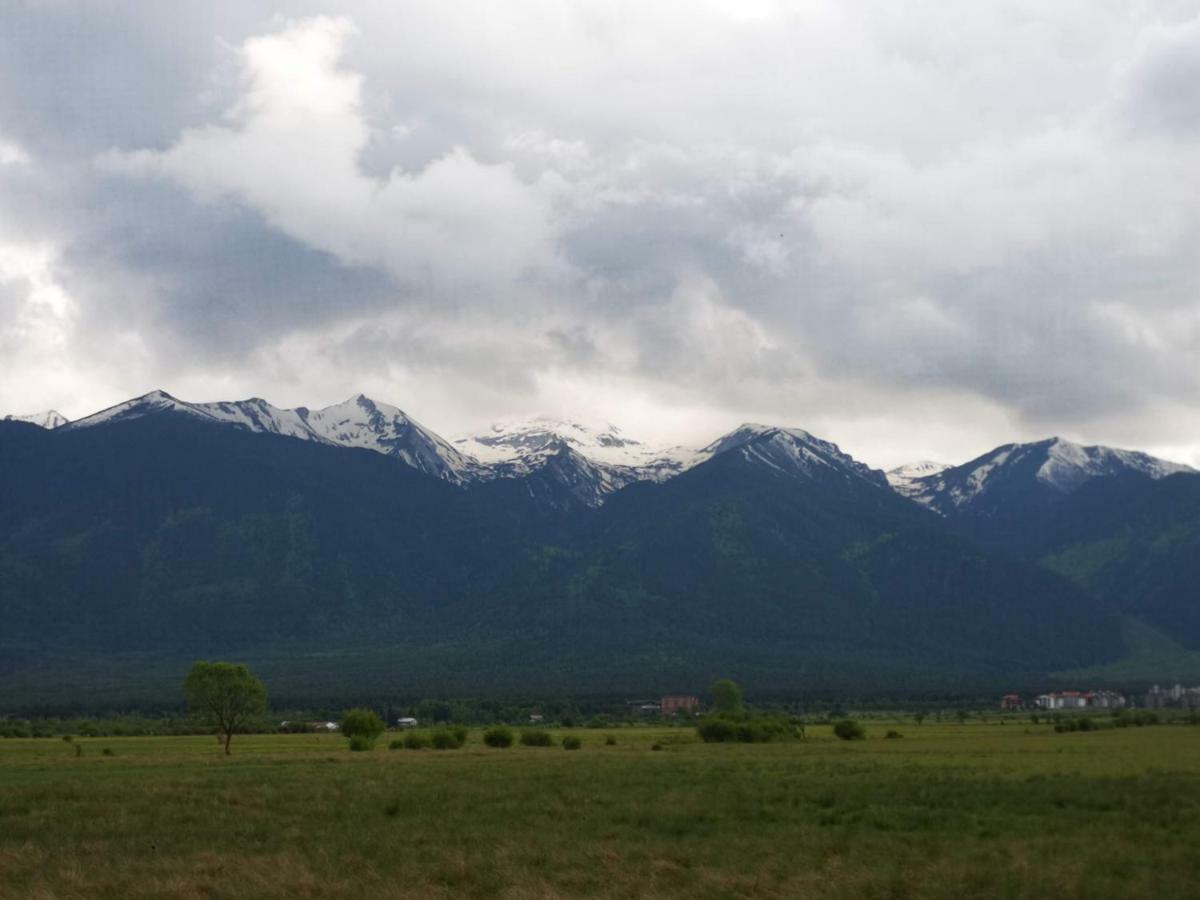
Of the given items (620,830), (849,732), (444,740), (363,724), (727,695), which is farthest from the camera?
(727,695)

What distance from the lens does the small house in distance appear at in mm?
172137

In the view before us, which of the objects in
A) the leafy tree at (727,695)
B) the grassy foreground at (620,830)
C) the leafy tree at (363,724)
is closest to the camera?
the grassy foreground at (620,830)

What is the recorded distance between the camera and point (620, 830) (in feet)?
109

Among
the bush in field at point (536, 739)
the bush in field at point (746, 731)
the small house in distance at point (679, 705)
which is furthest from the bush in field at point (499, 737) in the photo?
the small house in distance at point (679, 705)

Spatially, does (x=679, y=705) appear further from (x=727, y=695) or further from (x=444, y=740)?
(x=444, y=740)

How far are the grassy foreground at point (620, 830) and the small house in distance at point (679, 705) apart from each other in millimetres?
114656

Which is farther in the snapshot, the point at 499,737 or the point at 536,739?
the point at 536,739

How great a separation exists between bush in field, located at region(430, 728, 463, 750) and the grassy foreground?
101 feet

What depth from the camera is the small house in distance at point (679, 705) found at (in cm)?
17214

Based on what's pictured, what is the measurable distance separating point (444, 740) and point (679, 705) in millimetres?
91852

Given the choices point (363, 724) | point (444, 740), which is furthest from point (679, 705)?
point (363, 724)

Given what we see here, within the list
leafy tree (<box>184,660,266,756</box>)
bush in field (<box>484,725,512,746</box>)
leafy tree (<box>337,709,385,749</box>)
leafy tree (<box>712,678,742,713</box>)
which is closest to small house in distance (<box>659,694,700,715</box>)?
leafy tree (<box>712,678,742,713</box>)

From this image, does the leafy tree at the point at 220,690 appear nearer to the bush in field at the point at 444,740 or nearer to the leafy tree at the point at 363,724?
the leafy tree at the point at 363,724

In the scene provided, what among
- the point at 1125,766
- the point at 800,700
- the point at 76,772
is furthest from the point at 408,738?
the point at 800,700
